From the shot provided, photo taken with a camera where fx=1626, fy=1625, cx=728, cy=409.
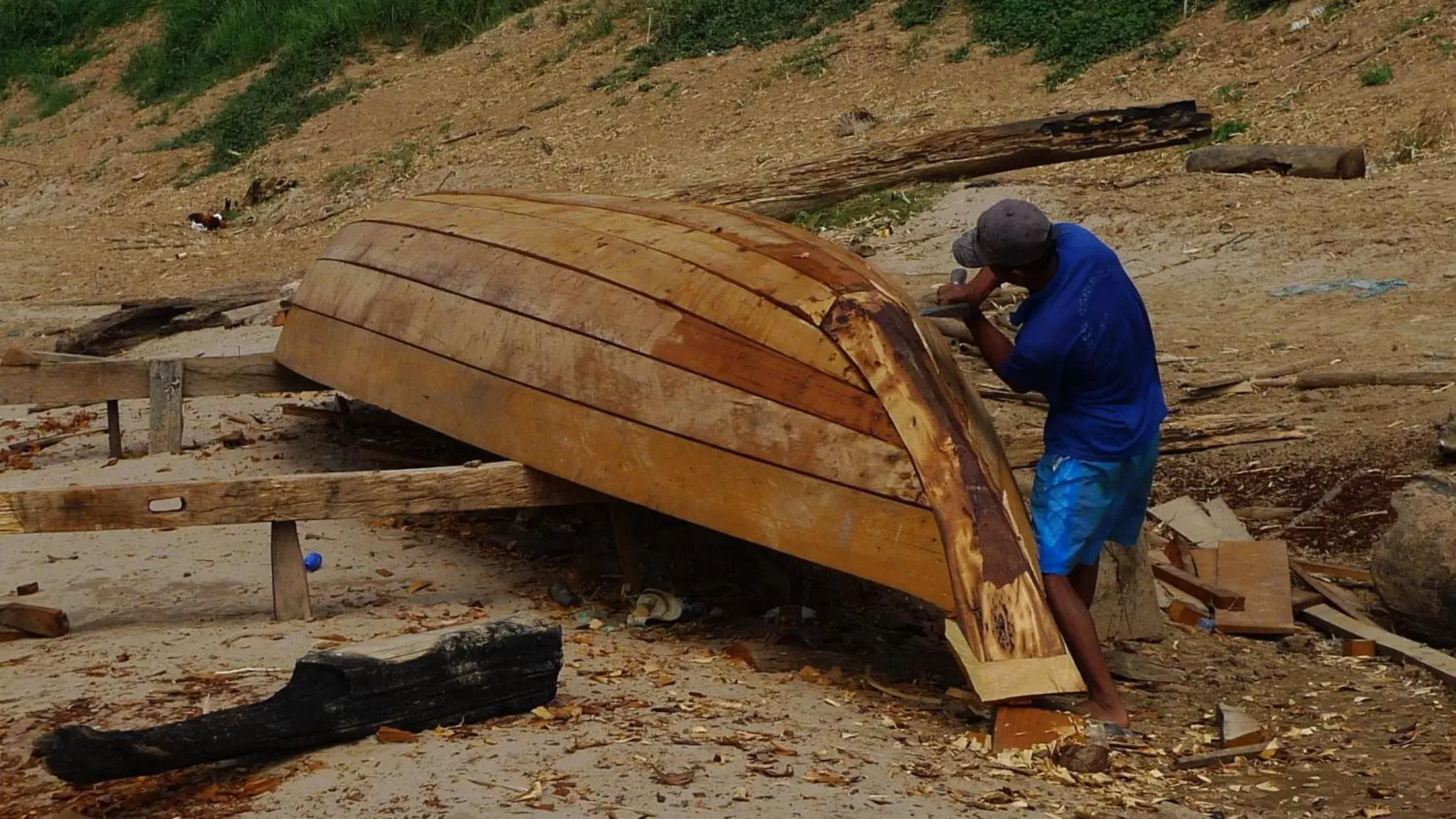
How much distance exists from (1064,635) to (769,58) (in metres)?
12.7

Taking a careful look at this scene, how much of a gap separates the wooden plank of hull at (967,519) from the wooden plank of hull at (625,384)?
117mm

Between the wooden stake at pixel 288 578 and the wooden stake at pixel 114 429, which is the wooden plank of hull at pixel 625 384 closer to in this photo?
the wooden stake at pixel 288 578

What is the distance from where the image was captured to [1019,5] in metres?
15.2

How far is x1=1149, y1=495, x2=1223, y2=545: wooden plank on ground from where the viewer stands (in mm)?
6383

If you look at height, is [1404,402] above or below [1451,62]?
below

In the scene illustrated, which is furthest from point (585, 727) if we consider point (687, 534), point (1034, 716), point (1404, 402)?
point (1404, 402)

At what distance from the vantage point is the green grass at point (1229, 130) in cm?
1170

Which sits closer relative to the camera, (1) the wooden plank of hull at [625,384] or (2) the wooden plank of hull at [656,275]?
(1) the wooden plank of hull at [625,384]

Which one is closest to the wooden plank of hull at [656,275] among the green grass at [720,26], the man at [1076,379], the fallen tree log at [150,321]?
the man at [1076,379]

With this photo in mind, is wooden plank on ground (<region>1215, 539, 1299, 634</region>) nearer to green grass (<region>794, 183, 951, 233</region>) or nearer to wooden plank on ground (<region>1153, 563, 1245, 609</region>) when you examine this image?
wooden plank on ground (<region>1153, 563, 1245, 609</region>)

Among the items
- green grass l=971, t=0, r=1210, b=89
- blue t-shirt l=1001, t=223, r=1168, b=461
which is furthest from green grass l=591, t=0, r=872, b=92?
blue t-shirt l=1001, t=223, r=1168, b=461

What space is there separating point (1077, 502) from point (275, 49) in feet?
63.0

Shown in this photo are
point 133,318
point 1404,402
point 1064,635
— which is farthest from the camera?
point 133,318

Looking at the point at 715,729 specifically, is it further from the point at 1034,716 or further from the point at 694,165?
the point at 694,165
